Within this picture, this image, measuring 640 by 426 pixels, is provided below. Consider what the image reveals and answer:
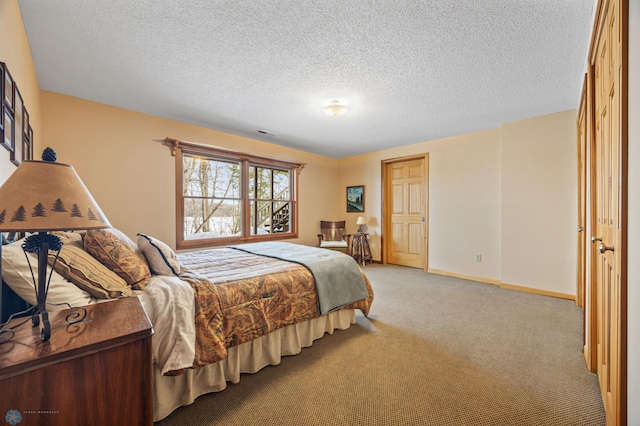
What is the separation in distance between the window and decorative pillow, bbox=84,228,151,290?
91.4 inches

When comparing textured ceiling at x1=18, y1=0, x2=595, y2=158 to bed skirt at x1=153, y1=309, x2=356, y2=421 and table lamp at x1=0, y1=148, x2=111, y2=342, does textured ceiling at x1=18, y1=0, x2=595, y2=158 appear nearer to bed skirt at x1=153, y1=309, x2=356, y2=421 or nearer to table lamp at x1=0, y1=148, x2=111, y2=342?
table lamp at x1=0, y1=148, x2=111, y2=342

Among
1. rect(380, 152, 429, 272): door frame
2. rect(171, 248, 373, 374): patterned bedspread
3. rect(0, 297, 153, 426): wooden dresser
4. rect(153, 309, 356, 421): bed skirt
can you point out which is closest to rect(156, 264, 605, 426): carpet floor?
rect(153, 309, 356, 421): bed skirt

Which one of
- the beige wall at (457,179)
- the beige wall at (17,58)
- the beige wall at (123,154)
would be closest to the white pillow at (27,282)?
the beige wall at (17,58)

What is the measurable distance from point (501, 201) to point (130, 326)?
439cm

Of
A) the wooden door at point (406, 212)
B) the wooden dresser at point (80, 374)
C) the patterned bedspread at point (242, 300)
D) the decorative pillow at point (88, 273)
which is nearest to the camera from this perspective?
the wooden dresser at point (80, 374)

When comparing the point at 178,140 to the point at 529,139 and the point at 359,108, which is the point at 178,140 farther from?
the point at 529,139

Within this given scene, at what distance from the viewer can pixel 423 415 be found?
142cm

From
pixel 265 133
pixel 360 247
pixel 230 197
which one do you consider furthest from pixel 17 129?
pixel 360 247

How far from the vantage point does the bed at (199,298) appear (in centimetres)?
128

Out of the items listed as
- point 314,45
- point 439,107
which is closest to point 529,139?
point 439,107

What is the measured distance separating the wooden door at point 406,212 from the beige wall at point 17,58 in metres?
4.87

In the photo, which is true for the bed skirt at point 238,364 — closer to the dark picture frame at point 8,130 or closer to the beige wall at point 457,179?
the dark picture frame at point 8,130

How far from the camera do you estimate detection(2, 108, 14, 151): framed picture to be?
4.56 ft

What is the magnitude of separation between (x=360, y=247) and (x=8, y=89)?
192 inches
